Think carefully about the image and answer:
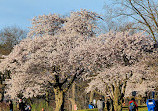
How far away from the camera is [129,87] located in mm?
40969

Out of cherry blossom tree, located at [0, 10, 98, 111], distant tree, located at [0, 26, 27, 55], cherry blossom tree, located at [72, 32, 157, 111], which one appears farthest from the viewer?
distant tree, located at [0, 26, 27, 55]

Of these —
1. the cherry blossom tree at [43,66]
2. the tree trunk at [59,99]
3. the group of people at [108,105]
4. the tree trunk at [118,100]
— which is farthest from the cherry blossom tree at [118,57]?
the tree trunk at [59,99]

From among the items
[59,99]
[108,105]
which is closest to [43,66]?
[59,99]

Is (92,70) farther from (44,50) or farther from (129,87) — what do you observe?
(129,87)

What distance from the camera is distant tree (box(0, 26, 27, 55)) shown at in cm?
4231

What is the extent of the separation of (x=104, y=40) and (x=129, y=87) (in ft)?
53.7

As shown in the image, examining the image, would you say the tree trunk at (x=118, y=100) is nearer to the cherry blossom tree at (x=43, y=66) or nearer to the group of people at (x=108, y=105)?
the group of people at (x=108, y=105)

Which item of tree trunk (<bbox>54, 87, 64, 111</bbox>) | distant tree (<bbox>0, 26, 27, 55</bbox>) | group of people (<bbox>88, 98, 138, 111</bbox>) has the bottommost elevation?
group of people (<bbox>88, 98, 138, 111</bbox>)

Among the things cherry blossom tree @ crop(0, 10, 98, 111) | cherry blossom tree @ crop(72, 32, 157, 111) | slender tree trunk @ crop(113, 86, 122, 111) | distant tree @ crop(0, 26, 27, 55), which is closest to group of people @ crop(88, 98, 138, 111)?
slender tree trunk @ crop(113, 86, 122, 111)

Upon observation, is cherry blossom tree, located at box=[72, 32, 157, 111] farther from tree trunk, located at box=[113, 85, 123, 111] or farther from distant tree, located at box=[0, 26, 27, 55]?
distant tree, located at box=[0, 26, 27, 55]

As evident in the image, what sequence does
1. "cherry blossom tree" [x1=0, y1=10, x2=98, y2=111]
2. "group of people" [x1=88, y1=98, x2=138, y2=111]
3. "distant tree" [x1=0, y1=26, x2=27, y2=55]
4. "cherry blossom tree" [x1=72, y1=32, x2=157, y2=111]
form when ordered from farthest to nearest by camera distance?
1. "distant tree" [x1=0, y1=26, x2=27, y2=55]
2. "cherry blossom tree" [x1=0, y1=10, x2=98, y2=111]
3. "cherry blossom tree" [x1=72, y1=32, x2=157, y2=111]
4. "group of people" [x1=88, y1=98, x2=138, y2=111]

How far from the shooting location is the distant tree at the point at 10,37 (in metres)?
42.3

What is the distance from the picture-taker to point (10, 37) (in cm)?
4300

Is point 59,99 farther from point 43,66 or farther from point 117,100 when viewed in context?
point 117,100
